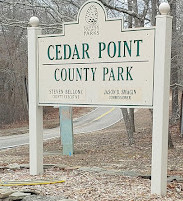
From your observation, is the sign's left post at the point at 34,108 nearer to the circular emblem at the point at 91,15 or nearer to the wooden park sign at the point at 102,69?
the wooden park sign at the point at 102,69

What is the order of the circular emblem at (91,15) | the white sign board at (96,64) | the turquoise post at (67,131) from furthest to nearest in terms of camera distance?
the turquoise post at (67,131) → the circular emblem at (91,15) → the white sign board at (96,64)

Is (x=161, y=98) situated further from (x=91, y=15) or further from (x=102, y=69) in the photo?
(x=91, y=15)

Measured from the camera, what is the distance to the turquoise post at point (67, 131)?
11656mm

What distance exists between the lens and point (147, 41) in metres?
4.97

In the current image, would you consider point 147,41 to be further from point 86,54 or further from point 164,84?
point 86,54

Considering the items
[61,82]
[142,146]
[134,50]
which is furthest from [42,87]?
[142,146]

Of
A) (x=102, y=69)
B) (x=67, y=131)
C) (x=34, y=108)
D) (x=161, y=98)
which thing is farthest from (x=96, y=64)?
(x=67, y=131)

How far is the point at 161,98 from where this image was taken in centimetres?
483

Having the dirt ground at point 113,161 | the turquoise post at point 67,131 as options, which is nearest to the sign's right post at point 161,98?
the dirt ground at point 113,161

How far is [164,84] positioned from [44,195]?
214cm

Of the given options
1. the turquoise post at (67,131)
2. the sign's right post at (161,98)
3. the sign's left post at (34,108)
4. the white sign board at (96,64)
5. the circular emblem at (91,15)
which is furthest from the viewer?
the turquoise post at (67,131)

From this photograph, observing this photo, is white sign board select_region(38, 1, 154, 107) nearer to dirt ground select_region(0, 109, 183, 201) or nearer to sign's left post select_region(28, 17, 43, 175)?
sign's left post select_region(28, 17, 43, 175)

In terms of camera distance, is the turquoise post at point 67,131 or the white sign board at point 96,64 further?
the turquoise post at point 67,131

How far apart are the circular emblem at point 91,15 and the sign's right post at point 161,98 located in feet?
3.35
